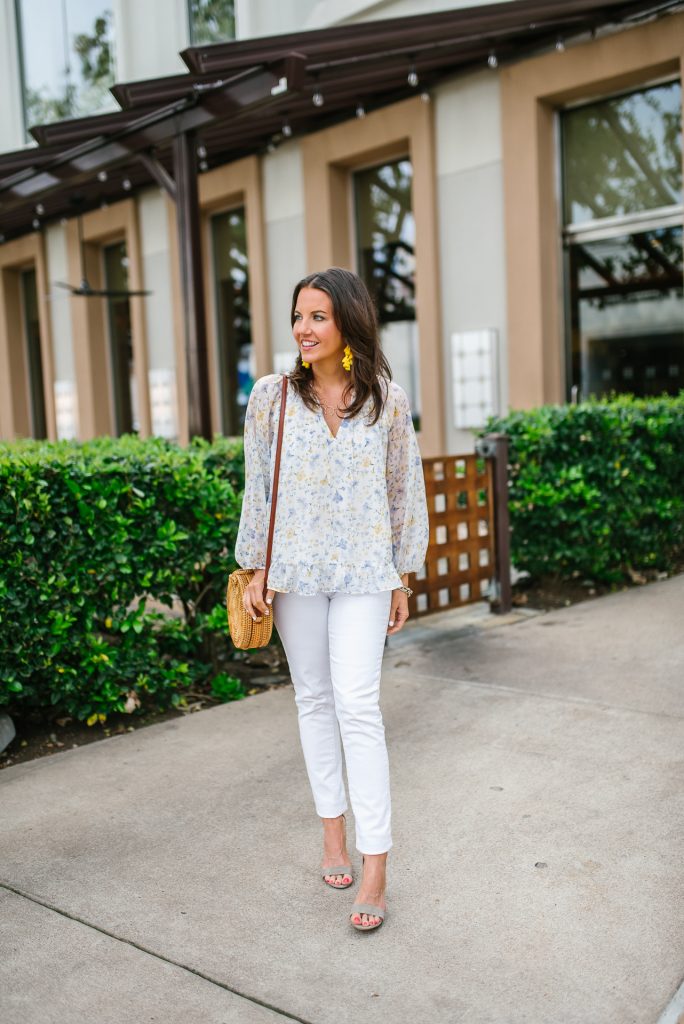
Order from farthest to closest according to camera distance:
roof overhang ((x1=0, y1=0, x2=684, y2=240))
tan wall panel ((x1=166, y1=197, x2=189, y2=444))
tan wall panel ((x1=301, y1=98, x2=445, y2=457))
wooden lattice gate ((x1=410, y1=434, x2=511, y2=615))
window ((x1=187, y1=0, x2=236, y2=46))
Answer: tan wall panel ((x1=166, y1=197, x2=189, y2=444)) < window ((x1=187, y1=0, x2=236, y2=46)) < tan wall panel ((x1=301, y1=98, x2=445, y2=457)) < roof overhang ((x1=0, y1=0, x2=684, y2=240)) < wooden lattice gate ((x1=410, y1=434, x2=511, y2=615))

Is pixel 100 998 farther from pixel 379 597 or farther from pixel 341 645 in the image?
pixel 379 597

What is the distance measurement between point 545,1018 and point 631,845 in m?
1.01

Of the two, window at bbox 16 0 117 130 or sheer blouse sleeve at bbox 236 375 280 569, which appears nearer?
sheer blouse sleeve at bbox 236 375 280 569

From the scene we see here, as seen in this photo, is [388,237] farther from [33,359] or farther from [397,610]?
[397,610]

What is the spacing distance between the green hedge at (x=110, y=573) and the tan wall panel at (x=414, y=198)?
691cm

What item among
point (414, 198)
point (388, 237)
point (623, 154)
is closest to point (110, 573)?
point (623, 154)

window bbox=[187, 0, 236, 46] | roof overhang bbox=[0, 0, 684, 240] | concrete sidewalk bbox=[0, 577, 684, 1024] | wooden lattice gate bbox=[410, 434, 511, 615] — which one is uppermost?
window bbox=[187, 0, 236, 46]

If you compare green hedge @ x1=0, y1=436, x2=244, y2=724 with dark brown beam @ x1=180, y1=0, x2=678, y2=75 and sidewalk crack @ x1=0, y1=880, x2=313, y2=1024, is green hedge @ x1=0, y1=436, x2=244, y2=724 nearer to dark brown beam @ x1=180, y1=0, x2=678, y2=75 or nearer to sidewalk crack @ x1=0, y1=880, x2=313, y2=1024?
sidewalk crack @ x1=0, y1=880, x2=313, y2=1024

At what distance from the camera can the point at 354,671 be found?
2.82 m

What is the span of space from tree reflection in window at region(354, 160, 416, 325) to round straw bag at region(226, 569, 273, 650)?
32.7 ft

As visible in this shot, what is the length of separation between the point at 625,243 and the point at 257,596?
29.7ft

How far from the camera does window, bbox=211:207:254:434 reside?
14.8m

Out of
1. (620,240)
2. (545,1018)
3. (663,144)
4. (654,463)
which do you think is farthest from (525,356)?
(545,1018)

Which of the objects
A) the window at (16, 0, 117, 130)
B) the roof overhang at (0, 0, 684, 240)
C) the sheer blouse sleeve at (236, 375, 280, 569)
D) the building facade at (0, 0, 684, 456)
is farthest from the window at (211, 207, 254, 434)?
the sheer blouse sleeve at (236, 375, 280, 569)
